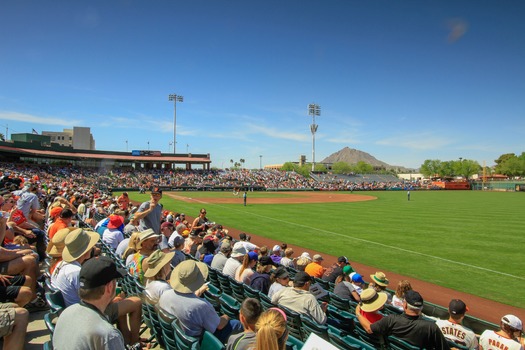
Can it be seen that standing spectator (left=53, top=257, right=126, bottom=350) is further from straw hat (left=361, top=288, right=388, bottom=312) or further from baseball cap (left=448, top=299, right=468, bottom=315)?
baseball cap (left=448, top=299, right=468, bottom=315)

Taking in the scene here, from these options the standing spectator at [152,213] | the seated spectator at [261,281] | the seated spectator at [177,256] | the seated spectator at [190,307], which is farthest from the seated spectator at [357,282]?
the standing spectator at [152,213]

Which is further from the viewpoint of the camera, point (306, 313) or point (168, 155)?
point (168, 155)

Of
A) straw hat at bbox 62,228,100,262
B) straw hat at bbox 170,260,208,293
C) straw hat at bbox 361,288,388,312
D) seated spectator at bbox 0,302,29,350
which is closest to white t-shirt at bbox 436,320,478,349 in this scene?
straw hat at bbox 361,288,388,312

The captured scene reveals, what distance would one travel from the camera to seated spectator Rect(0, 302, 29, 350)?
3.70m

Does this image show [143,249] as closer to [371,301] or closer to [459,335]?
[371,301]

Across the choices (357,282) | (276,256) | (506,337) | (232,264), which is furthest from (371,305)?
(276,256)

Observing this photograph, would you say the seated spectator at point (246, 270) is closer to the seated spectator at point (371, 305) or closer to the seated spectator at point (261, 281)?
the seated spectator at point (261, 281)

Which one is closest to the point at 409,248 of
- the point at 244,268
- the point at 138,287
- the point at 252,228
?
the point at 252,228

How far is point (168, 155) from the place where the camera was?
79.9 m

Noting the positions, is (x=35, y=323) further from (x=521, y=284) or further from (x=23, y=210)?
(x=521, y=284)

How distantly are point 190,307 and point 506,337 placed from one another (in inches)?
165

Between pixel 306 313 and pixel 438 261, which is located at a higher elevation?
pixel 306 313

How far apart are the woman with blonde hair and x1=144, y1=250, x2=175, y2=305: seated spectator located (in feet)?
7.20

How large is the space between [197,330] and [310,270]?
4573mm
